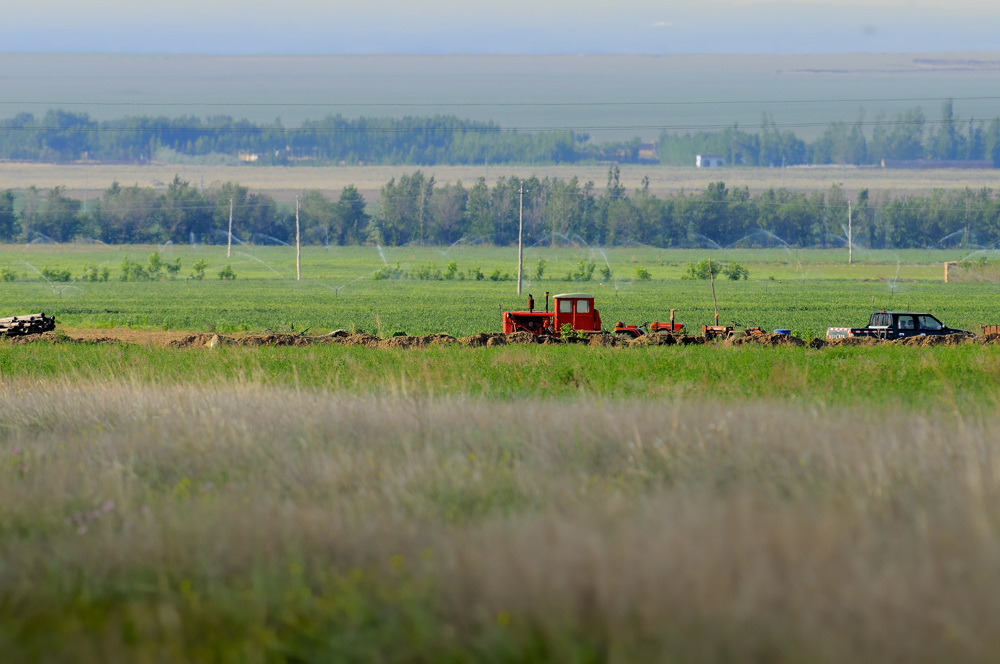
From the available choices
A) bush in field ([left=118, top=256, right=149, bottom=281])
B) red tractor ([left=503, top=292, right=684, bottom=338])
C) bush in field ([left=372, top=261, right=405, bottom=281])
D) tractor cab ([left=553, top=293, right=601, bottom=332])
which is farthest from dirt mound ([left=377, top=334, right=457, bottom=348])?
bush in field ([left=118, top=256, right=149, bottom=281])

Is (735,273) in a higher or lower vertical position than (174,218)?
lower

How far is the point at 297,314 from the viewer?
54344 mm

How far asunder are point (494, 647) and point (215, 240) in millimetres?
181420

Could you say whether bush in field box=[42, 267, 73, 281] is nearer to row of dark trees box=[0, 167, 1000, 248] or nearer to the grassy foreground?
the grassy foreground

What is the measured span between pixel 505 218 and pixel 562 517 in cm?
18212

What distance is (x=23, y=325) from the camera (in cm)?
3622

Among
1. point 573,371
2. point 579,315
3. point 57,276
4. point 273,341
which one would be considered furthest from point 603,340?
point 57,276

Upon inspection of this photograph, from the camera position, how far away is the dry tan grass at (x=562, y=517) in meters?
6.99

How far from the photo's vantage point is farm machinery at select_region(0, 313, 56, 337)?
35.6 m

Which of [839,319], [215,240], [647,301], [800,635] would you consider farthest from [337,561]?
[215,240]

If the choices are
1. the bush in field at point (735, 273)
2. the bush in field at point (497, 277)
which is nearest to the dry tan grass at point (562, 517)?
the bush in field at point (497, 277)

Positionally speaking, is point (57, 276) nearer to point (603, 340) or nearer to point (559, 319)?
point (559, 319)

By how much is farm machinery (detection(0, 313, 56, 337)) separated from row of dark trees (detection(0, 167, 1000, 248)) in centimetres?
14019

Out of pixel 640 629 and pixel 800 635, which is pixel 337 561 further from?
pixel 800 635
